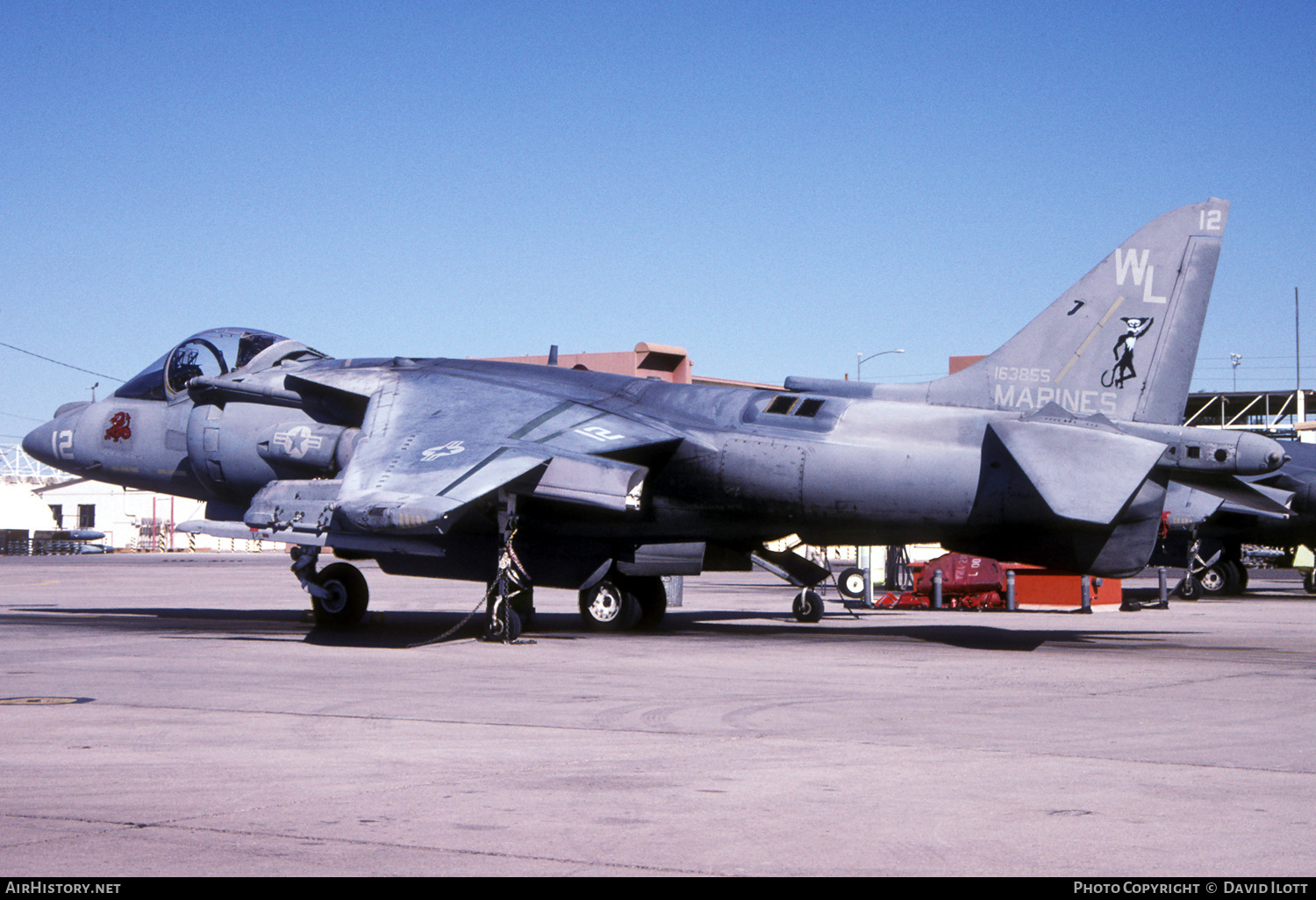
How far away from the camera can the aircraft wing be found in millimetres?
15766

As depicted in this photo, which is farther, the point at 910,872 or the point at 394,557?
the point at 394,557

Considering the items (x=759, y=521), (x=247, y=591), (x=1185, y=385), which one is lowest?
(x=247, y=591)

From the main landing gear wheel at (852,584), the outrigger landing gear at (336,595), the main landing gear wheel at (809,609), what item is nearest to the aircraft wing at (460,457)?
the outrigger landing gear at (336,595)

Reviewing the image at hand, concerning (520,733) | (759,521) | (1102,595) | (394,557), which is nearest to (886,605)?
(1102,595)

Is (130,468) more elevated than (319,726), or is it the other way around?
(130,468)

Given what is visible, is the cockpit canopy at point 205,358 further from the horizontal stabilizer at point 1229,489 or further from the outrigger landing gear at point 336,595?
the horizontal stabilizer at point 1229,489

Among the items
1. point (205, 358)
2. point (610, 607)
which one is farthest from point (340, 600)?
point (205, 358)

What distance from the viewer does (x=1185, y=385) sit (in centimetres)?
1778

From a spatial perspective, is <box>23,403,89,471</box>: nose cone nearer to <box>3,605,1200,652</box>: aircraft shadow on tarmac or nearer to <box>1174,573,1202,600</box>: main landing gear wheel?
<box>3,605,1200,652</box>: aircraft shadow on tarmac

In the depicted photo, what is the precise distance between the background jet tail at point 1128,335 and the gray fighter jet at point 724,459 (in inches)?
1.1

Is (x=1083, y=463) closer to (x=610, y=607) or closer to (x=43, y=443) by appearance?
(x=610, y=607)

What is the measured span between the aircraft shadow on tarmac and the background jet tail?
3565mm
